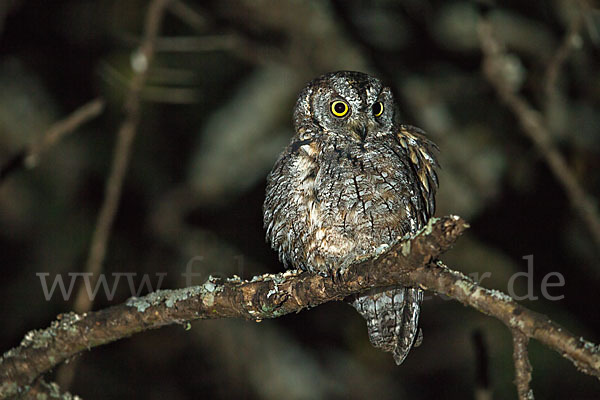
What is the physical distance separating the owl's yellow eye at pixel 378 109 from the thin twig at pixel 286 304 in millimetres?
953

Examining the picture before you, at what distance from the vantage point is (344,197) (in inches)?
104

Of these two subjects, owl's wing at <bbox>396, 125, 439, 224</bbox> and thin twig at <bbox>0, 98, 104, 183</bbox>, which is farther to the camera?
thin twig at <bbox>0, 98, 104, 183</bbox>

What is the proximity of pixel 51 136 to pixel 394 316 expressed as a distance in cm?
184

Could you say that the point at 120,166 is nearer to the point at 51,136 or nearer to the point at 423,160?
the point at 51,136

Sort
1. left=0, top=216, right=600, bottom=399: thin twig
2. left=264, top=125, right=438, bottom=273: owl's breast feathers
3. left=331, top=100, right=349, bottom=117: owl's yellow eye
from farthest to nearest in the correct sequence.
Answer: left=331, top=100, right=349, bottom=117: owl's yellow eye
left=264, top=125, right=438, bottom=273: owl's breast feathers
left=0, top=216, right=600, bottom=399: thin twig

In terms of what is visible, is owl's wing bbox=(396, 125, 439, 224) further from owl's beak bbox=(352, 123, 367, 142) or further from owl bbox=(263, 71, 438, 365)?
owl's beak bbox=(352, 123, 367, 142)

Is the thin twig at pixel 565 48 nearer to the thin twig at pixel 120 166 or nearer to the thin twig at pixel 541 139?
the thin twig at pixel 541 139

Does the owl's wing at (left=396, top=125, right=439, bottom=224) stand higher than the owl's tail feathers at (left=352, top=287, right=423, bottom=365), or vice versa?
the owl's wing at (left=396, top=125, right=439, bottom=224)

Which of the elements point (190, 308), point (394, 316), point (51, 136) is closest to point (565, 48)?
point (394, 316)

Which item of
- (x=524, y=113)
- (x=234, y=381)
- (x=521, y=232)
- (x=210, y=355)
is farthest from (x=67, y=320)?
(x=521, y=232)

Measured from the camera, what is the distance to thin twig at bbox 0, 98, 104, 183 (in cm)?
322

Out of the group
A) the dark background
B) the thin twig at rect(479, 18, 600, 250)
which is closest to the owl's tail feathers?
the thin twig at rect(479, 18, 600, 250)

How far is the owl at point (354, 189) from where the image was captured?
104 inches

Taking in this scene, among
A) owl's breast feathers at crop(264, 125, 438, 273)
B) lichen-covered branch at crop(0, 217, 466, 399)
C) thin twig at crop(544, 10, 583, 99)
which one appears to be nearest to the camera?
lichen-covered branch at crop(0, 217, 466, 399)
